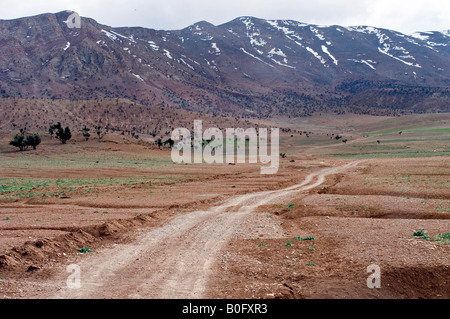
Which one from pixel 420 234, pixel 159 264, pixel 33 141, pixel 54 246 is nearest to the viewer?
pixel 159 264

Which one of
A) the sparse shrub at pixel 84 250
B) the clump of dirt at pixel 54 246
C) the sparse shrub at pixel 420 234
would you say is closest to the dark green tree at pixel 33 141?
the clump of dirt at pixel 54 246

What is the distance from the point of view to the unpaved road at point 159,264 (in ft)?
27.0

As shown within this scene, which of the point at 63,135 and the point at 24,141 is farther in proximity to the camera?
the point at 63,135

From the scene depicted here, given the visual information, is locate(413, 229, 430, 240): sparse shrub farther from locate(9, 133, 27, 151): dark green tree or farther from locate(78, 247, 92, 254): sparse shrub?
locate(9, 133, 27, 151): dark green tree

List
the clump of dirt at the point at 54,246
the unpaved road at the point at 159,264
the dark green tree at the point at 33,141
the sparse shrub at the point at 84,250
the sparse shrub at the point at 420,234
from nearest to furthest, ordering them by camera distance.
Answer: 1. the unpaved road at the point at 159,264
2. the clump of dirt at the point at 54,246
3. the sparse shrub at the point at 84,250
4. the sparse shrub at the point at 420,234
5. the dark green tree at the point at 33,141

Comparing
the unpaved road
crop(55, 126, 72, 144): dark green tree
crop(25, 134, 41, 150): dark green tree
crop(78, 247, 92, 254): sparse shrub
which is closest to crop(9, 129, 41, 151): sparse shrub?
crop(25, 134, 41, 150): dark green tree

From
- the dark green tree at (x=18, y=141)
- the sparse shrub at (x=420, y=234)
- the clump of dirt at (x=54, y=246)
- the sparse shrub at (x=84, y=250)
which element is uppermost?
the dark green tree at (x=18, y=141)

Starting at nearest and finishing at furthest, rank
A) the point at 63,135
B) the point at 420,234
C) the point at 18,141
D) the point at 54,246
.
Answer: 1. the point at 54,246
2. the point at 420,234
3. the point at 18,141
4. the point at 63,135

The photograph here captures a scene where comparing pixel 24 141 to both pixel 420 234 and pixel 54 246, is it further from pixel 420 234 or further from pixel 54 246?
pixel 420 234

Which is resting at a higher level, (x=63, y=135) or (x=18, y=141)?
(x=63, y=135)

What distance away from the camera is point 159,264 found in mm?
10320

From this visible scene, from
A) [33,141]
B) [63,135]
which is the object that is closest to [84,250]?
[33,141]

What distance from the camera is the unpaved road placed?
27.0ft

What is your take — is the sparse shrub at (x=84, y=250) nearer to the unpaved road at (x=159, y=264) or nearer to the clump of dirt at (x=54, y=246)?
the clump of dirt at (x=54, y=246)
